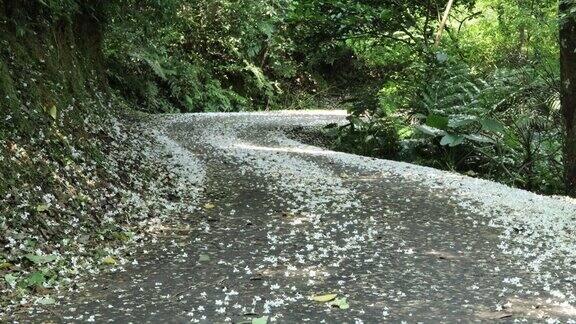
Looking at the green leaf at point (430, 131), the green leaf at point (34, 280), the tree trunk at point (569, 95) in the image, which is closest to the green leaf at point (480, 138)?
the green leaf at point (430, 131)

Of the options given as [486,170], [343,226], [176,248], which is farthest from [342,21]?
[176,248]

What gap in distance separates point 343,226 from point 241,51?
54.3ft

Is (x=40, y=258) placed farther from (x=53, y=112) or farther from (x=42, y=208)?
(x=53, y=112)

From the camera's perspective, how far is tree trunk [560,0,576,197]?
26.1 feet

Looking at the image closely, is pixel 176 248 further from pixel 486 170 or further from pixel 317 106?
pixel 317 106

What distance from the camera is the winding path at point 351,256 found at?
361cm

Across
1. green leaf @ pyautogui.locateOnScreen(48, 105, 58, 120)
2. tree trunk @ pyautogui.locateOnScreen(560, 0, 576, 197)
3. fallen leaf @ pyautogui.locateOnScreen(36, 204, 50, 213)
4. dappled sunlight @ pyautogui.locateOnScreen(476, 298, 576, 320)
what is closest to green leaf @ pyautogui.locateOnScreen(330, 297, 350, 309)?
dappled sunlight @ pyautogui.locateOnScreen(476, 298, 576, 320)

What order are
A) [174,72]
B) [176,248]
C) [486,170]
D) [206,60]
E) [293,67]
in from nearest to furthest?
1. [176,248]
2. [486,170]
3. [174,72]
4. [206,60]
5. [293,67]

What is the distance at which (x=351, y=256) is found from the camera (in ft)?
15.4

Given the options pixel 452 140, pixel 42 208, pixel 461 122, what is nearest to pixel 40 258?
pixel 42 208

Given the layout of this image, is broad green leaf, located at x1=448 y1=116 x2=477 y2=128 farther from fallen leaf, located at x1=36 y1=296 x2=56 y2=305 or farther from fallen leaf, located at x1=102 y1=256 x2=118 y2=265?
fallen leaf, located at x1=36 y1=296 x2=56 y2=305

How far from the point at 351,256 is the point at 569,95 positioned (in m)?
5.28

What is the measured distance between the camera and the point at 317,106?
2344cm

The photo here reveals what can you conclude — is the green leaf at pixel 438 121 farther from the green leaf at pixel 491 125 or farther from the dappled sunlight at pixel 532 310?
the dappled sunlight at pixel 532 310
